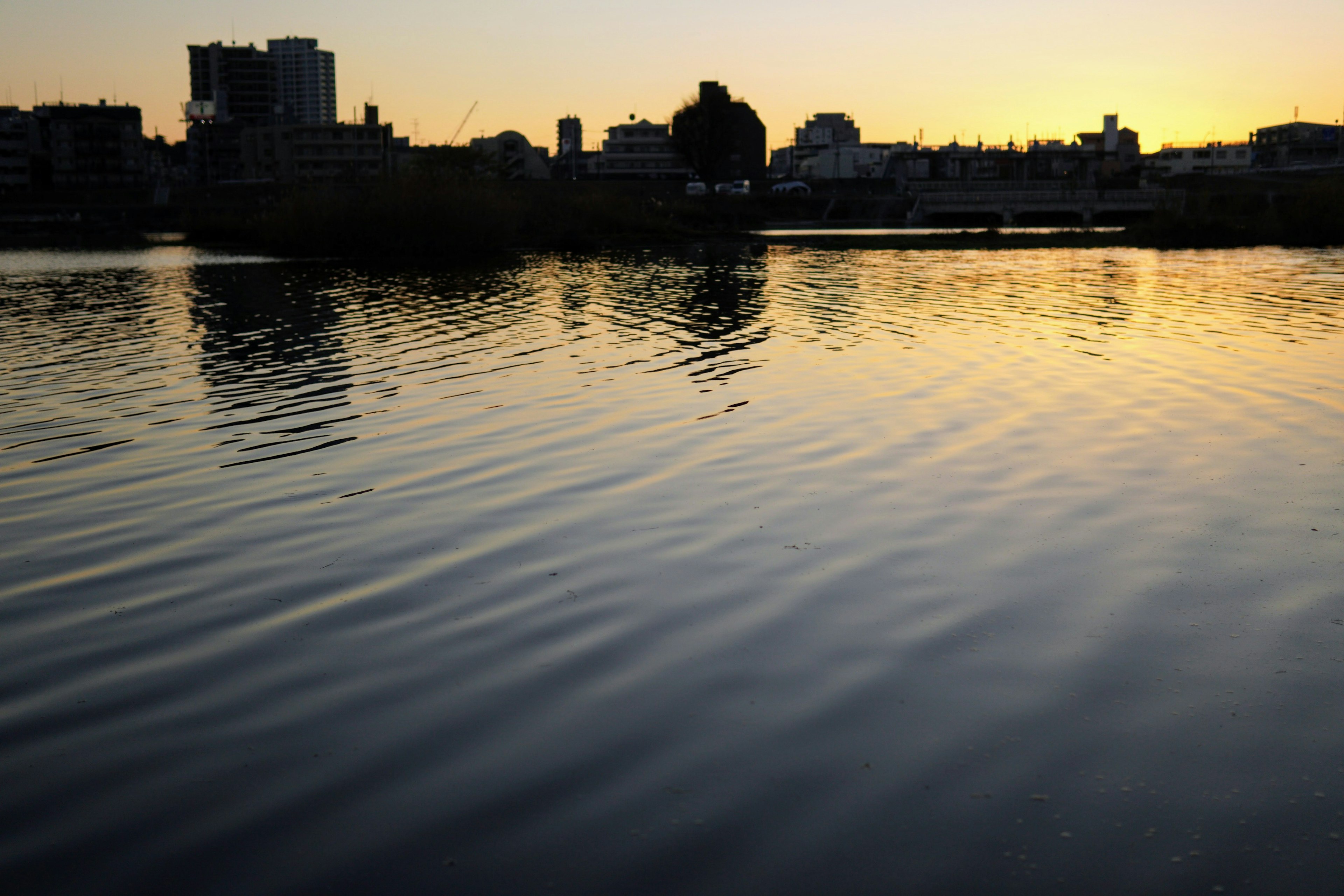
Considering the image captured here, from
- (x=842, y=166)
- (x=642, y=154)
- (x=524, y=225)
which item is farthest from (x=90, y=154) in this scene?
(x=842, y=166)

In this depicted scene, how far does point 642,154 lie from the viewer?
166 metres

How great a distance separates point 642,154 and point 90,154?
73.6m

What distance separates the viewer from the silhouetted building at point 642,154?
543 feet

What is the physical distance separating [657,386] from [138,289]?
2453 centimetres

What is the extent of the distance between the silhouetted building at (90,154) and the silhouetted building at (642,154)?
6320 centimetres

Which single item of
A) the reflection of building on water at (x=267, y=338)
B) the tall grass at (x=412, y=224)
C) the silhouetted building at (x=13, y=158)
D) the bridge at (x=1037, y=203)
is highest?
the silhouetted building at (x=13, y=158)

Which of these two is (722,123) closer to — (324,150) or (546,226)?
(324,150)

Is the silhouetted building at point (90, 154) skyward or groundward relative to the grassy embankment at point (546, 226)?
skyward

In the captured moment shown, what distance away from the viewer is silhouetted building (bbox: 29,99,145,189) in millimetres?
143875

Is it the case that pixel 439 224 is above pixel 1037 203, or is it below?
below

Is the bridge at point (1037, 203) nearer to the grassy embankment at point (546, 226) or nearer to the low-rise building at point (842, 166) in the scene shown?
the grassy embankment at point (546, 226)

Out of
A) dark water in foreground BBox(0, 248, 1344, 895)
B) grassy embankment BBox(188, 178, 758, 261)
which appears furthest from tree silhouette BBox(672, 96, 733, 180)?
dark water in foreground BBox(0, 248, 1344, 895)

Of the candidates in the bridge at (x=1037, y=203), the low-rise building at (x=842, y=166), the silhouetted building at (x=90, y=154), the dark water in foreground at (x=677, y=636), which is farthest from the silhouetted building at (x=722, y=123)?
the dark water in foreground at (x=677, y=636)

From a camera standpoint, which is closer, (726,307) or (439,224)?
(726,307)
